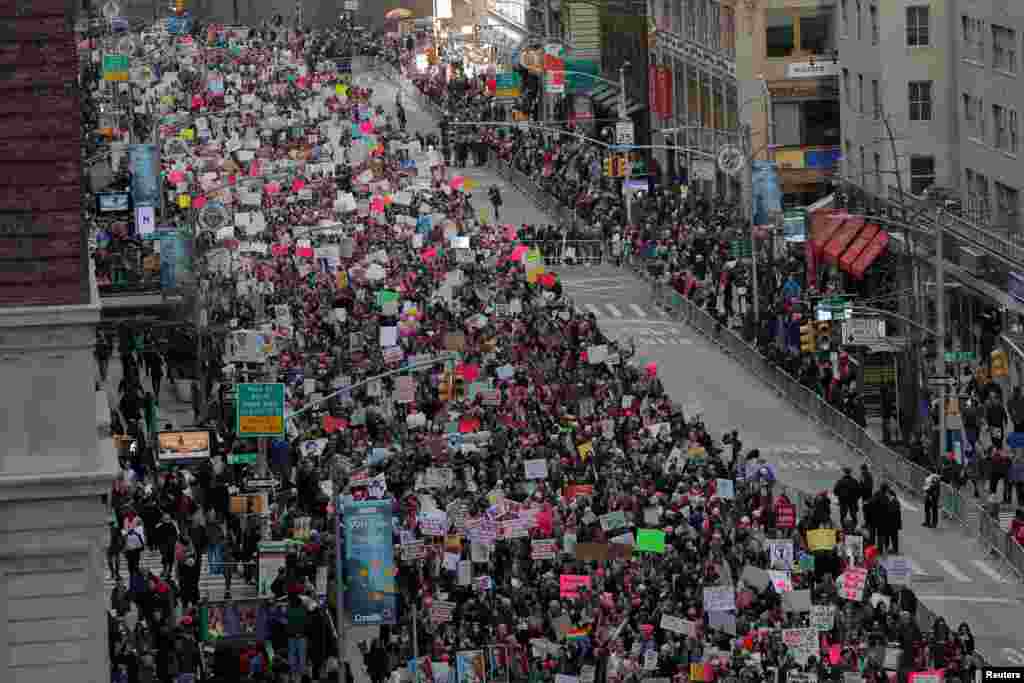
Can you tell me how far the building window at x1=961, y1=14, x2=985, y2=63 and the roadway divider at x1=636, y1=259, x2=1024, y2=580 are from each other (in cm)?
994

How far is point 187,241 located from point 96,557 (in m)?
47.2

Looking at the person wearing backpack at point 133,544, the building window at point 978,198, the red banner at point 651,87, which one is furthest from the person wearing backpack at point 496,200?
the person wearing backpack at point 133,544

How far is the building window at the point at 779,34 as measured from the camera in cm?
9988

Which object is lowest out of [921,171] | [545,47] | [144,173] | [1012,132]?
[921,171]

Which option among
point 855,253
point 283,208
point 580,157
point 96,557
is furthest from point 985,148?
point 96,557

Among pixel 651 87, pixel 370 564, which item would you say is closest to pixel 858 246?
pixel 651 87

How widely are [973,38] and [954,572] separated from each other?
30.7 m

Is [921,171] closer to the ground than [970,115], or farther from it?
closer to the ground

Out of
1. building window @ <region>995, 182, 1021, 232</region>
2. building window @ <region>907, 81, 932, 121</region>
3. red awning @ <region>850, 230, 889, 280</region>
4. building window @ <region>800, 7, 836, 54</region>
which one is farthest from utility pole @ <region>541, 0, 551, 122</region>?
building window @ <region>995, 182, 1021, 232</region>

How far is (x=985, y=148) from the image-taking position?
82.8 meters

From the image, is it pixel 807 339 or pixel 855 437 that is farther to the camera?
pixel 807 339

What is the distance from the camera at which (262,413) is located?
5669 cm

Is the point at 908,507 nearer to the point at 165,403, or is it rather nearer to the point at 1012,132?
the point at 1012,132

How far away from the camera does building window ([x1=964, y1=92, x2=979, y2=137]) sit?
84.2 m
